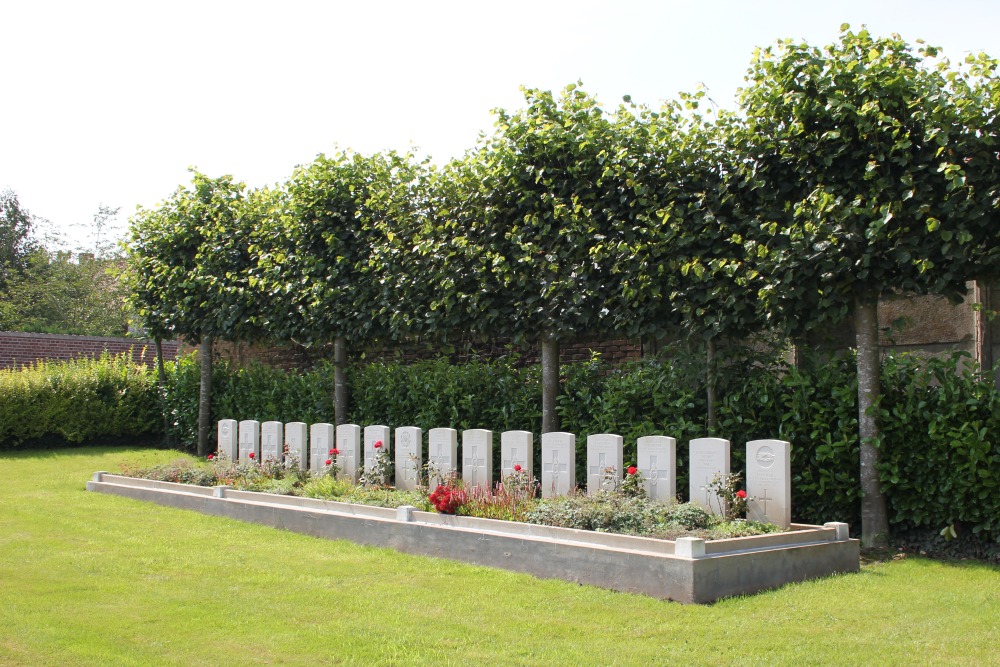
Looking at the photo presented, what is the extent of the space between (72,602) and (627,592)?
13.1ft

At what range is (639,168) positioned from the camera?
1010cm

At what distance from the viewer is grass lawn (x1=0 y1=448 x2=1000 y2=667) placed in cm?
520

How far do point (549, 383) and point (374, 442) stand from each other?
7.61 ft

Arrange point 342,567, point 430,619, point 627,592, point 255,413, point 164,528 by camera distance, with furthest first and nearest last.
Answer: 1. point 255,413
2. point 164,528
3. point 342,567
4. point 627,592
5. point 430,619

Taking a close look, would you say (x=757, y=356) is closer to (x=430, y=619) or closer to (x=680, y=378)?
(x=680, y=378)

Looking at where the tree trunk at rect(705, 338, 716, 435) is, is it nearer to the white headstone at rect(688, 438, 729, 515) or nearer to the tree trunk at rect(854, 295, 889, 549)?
the white headstone at rect(688, 438, 729, 515)

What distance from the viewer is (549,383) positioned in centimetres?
1127

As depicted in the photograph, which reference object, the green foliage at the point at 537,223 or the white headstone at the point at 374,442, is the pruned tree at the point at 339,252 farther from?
the white headstone at the point at 374,442

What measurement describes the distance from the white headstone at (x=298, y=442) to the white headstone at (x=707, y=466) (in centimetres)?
592

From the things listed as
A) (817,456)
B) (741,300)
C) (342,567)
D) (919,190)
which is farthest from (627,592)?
(919,190)

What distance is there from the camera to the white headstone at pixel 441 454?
417 inches

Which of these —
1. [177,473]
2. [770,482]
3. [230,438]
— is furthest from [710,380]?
[230,438]

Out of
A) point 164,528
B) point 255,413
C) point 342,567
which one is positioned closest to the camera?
point 342,567

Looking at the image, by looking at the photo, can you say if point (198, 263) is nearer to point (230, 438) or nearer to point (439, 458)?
point (230, 438)
